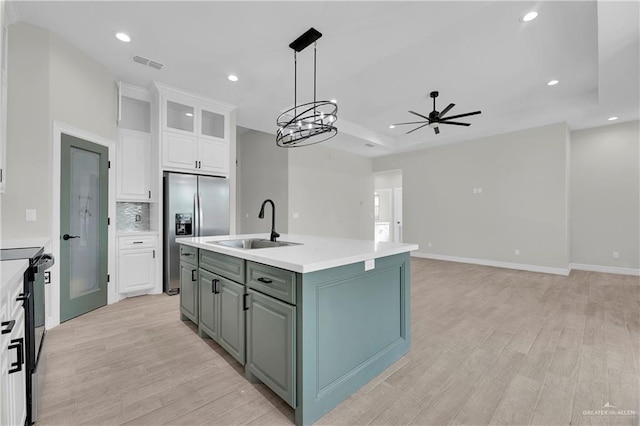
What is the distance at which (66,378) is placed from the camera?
2.04 m

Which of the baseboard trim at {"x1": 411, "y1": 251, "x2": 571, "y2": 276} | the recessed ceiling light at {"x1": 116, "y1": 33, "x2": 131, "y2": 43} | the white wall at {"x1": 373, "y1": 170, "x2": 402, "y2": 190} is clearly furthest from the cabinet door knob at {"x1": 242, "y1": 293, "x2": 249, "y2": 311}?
the white wall at {"x1": 373, "y1": 170, "x2": 402, "y2": 190}

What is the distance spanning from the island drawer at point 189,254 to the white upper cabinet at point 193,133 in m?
1.67

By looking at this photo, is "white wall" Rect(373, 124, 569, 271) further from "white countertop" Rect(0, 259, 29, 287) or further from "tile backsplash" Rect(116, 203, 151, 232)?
"white countertop" Rect(0, 259, 29, 287)

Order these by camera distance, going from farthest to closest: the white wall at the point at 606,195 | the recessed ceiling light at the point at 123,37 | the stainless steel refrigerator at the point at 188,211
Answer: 1. the white wall at the point at 606,195
2. the stainless steel refrigerator at the point at 188,211
3. the recessed ceiling light at the point at 123,37

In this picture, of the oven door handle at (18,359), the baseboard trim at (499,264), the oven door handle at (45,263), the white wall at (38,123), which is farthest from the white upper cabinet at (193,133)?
the baseboard trim at (499,264)

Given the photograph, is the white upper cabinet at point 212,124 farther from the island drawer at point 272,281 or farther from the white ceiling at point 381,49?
the island drawer at point 272,281

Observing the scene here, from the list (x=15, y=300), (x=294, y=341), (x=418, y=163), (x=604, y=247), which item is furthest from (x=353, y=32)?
(x=604, y=247)

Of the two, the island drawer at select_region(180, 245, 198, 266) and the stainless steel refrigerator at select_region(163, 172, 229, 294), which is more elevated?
the stainless steel refrigerator at select_region(163, 172, 229, 294)

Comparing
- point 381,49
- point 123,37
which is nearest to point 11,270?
point 123,37

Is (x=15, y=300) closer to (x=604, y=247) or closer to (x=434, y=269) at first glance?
(x=434, y=269)

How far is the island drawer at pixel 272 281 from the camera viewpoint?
1.64m

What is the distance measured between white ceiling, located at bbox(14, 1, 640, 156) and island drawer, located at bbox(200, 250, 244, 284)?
218 cm

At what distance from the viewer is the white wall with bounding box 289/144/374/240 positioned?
21.4 feet

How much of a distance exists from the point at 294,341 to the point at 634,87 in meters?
5.13
